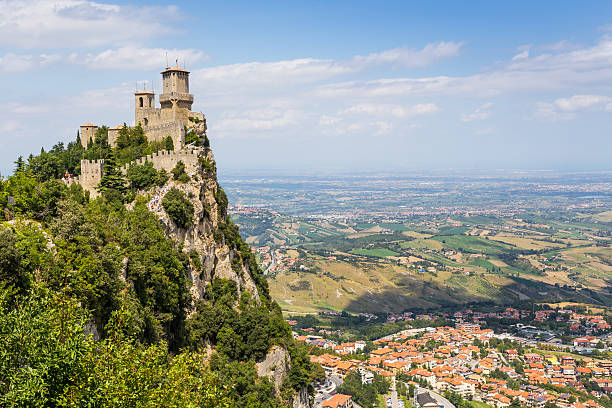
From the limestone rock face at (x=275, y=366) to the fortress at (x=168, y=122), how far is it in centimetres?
1468

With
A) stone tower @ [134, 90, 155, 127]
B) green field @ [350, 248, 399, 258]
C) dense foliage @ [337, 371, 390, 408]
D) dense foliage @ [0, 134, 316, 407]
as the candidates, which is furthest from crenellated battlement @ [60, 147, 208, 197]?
green field @ [350, 248, 399, 258]

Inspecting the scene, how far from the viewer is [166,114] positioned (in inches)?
Result: 1692

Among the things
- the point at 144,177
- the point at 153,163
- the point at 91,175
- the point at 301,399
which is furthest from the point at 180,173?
the point at 301,399

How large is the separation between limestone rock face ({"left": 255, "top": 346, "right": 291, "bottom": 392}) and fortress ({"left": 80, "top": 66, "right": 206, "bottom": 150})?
17.1m

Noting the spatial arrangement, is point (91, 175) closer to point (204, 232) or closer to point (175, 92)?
point (204, 232)

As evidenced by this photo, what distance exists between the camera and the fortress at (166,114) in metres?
41.5

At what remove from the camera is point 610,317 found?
122250 mm

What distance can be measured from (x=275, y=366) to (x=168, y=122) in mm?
20399

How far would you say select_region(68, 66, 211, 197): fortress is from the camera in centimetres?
3894

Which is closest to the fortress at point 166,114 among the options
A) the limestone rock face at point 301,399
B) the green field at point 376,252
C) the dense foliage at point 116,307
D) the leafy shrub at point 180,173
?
the dense foliage at point 116,307

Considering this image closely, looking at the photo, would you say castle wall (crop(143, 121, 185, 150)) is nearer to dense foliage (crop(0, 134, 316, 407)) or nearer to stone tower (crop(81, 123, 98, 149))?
dense foliage (crop(0, 134, 316, 407))

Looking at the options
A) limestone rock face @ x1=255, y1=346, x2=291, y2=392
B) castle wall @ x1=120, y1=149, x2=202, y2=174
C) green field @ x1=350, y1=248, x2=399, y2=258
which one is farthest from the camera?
green field @ x1=350, y1=248, x2=399, y2=258

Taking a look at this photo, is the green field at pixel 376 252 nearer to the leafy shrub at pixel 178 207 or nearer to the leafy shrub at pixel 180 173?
the leafy shrub at pixel 180 173

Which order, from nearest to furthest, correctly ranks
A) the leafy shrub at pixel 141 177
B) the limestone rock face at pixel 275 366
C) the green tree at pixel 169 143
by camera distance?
the leafy shrub at pixel 141 177, the limestone rock face at pixel 275 366, the green tree at pixel 169 143
